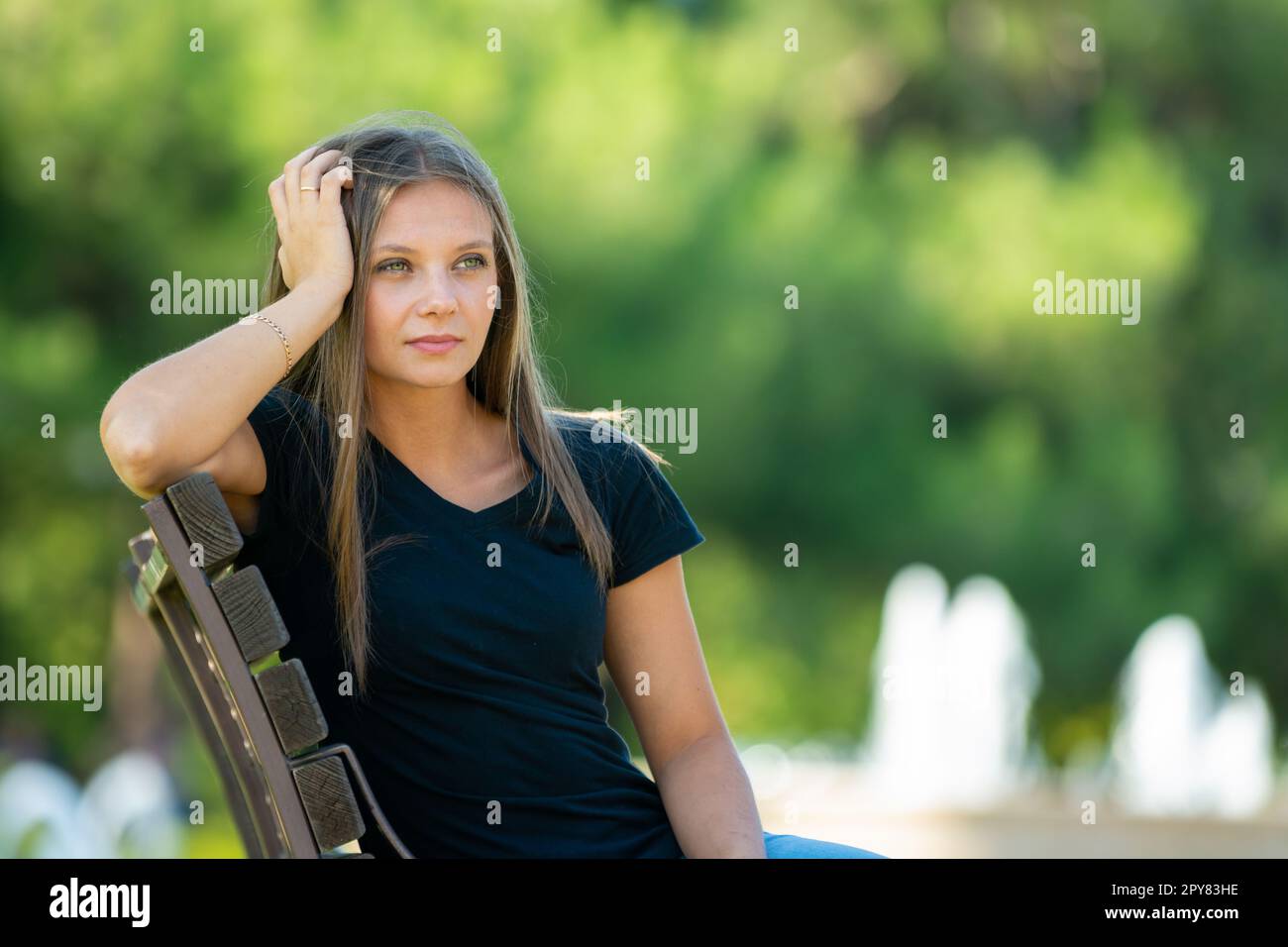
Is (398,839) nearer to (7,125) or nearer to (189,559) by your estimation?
(189,559)

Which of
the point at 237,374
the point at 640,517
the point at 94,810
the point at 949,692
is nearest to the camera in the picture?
Result: the point at 237,374

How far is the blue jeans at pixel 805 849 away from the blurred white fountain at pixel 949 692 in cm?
614

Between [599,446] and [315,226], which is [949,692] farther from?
[315,226]

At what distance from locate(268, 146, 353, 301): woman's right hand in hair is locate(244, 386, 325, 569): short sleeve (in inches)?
6.6

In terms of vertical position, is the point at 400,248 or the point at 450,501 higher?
the point at 400,248

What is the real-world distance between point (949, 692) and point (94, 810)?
4.80 metres

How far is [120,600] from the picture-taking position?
1073 cm

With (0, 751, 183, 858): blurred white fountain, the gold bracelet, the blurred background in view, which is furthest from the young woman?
the blurred background

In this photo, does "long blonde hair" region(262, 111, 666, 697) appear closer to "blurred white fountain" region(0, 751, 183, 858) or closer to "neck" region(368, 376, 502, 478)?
"neck" region(368, 376, 502, 478)

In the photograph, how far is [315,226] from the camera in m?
2.20

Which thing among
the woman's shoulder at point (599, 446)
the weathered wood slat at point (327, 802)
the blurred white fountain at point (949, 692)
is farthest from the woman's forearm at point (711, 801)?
the blurred white fountain at point (949, 692)

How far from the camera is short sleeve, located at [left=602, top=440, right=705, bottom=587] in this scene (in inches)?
93.0

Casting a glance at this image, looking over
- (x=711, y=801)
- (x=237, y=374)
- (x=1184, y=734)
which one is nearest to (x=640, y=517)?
(x=711, y=801)
